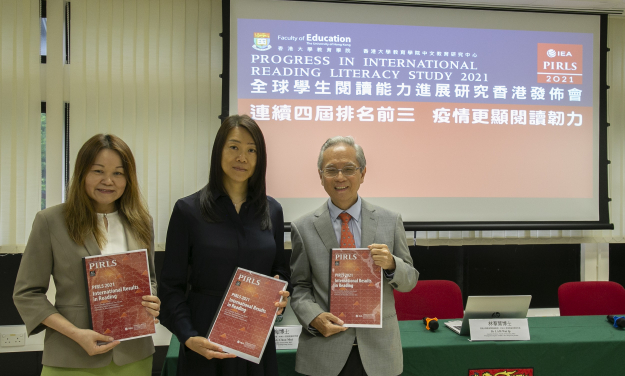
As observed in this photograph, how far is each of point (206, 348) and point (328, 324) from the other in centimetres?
42

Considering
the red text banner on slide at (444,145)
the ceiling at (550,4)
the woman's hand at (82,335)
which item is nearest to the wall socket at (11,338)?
the red text banner on slide at (444,145)

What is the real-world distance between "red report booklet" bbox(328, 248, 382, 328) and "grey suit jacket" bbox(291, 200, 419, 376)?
47 millimetres

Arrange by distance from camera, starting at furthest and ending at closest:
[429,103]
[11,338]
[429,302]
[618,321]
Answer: [429,103] < [11,338] < [429,302] < [618,321]

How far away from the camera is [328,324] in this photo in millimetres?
1421

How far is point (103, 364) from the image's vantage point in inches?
53.4

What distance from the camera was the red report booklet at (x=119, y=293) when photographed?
133 cm

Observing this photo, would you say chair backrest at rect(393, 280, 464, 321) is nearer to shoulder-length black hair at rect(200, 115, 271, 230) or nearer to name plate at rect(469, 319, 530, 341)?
name plate at rect(469, 319, 530, 341)

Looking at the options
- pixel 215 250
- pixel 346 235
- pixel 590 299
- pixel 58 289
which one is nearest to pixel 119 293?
pixel 58 289

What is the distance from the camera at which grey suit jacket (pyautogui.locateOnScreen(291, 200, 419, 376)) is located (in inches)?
57.6

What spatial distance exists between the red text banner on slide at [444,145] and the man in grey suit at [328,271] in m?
1.62

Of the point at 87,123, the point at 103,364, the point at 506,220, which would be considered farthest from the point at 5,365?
the point at 506,220

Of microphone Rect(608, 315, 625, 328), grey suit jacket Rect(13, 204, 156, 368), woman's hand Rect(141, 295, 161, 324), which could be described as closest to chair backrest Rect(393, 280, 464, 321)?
microphone Rect(608, 315, 625, 328)

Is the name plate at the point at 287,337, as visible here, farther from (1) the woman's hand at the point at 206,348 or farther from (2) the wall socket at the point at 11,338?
(2) the wall socket at the point at 11,338

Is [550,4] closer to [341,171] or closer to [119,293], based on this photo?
[341,171]
